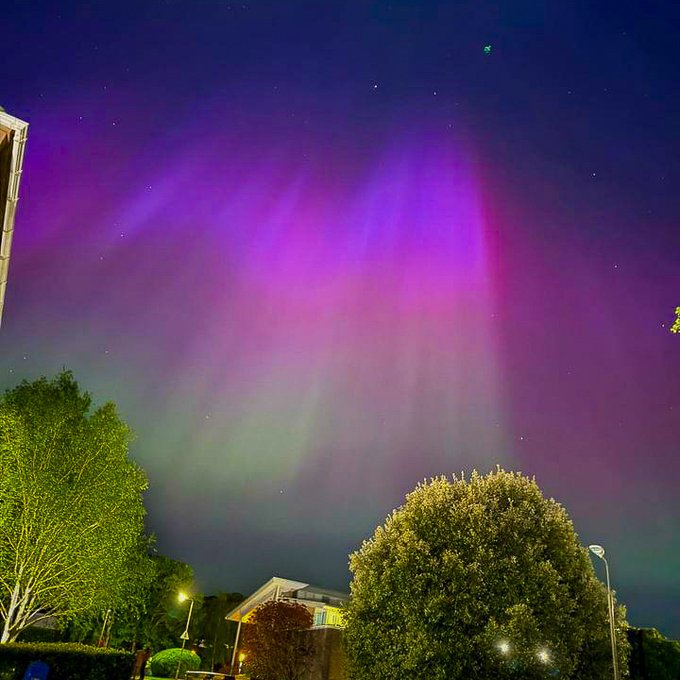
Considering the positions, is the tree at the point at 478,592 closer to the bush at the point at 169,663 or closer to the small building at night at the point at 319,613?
the small building at night at the point at 319,613

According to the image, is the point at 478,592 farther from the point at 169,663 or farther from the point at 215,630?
the point at 215,630

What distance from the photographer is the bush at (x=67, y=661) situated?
23.4 metres

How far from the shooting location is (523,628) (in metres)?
23.9

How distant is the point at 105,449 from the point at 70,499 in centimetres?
348

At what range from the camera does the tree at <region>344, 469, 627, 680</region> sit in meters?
24.4

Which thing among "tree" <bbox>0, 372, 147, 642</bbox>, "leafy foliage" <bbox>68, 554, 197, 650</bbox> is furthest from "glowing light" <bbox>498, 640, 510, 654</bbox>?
"leafy foliage" <bbox>68, 554, 197, 650</bbox>

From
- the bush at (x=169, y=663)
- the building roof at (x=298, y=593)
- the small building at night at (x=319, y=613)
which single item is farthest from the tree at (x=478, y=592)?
the bush at (x=169, y=663)

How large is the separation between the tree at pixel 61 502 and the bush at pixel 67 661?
23.6ft

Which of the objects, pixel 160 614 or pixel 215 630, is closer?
pixel 160 614

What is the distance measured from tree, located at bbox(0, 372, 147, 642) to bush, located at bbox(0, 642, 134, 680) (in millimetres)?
7194

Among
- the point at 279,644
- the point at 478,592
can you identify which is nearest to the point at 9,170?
the point at 478,592

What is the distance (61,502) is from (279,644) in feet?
53.0

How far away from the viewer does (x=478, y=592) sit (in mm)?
25344

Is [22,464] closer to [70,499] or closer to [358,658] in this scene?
[70,499]
